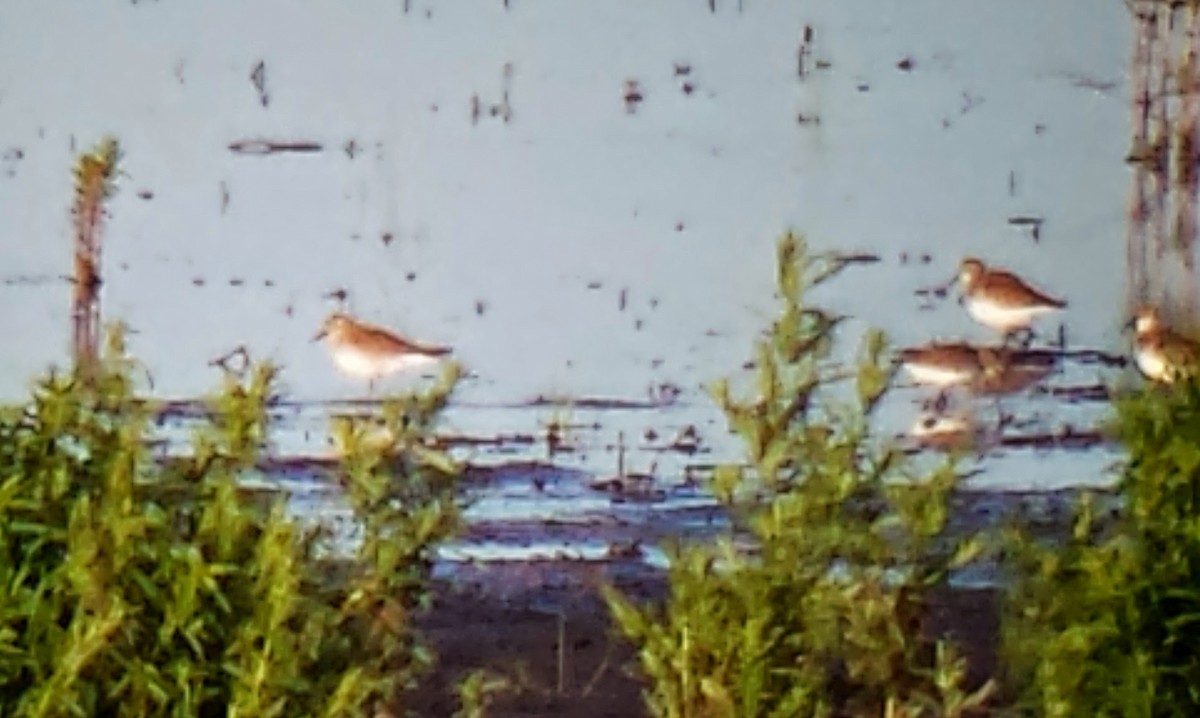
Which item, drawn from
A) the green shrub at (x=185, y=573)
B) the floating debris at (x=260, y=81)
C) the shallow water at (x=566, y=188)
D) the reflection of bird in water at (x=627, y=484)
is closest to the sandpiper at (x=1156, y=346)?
the shallow water at (x=566, y=188)

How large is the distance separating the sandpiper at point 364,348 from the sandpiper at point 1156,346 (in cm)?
45

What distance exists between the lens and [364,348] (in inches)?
46.9

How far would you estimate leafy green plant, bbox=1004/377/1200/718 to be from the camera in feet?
3.31

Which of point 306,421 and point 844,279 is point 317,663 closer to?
point 306,421

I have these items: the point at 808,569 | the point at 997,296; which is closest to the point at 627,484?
the point at 808,569

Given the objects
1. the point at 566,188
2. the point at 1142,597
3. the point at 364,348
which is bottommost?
the point at 1142,597

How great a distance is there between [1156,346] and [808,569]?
0.28 m

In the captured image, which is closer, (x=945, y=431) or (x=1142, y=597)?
(x=1142, y=597)

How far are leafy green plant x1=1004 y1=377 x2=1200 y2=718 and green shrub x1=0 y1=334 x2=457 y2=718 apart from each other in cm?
36

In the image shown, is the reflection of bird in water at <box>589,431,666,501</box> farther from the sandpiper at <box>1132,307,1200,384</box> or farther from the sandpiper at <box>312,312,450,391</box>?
the sandpiper at <box>1132,307,1200,384</box>

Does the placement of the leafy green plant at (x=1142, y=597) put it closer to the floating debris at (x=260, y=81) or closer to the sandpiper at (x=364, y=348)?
the sandpiper at (x=364, y=348)

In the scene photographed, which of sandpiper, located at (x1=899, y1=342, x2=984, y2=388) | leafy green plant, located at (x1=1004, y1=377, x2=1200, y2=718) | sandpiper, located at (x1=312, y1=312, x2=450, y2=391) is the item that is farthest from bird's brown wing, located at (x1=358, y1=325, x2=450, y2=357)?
leafy green plant, located at (x1=1004, y1=377, x2=1200, y2=718)

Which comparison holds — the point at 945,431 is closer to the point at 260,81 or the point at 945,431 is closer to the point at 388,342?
the point at 388,342

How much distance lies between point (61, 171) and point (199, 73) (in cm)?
10
